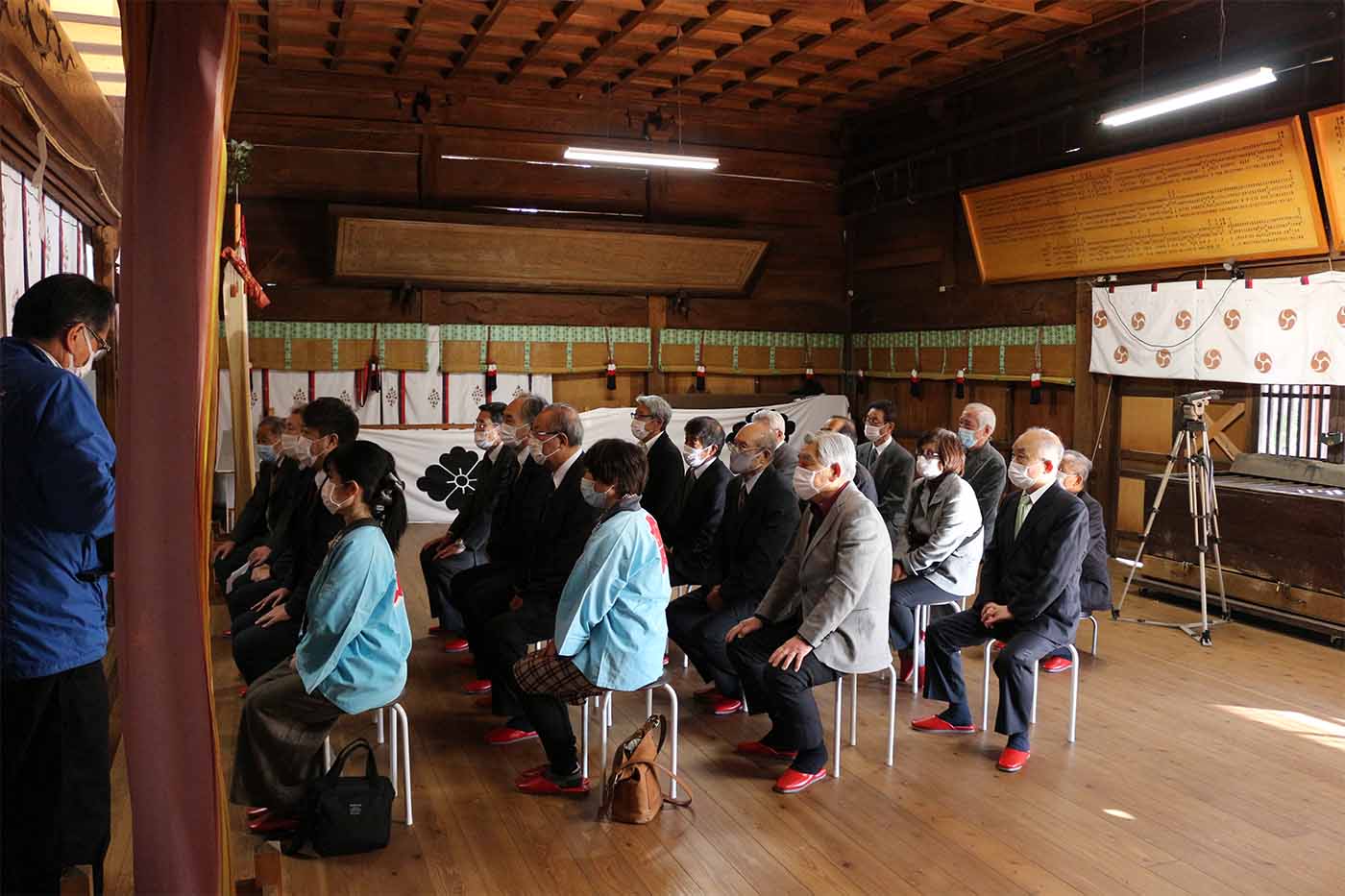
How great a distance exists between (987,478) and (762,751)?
2.87 metres

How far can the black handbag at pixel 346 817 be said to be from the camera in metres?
3.55

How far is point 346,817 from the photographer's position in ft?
11.7

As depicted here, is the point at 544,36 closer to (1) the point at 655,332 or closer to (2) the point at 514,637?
(1) the point at 655,332

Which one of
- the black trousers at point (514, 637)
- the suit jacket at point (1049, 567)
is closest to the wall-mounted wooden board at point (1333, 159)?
the suit jacket at point (1049, 567)

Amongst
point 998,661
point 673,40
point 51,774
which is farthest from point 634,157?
point 51,774

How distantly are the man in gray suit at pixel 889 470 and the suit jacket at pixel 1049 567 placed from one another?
172 cm

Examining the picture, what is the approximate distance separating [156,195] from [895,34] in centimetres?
859

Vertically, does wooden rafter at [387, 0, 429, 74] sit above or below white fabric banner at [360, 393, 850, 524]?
above

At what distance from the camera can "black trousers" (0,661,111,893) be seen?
2.60 metres

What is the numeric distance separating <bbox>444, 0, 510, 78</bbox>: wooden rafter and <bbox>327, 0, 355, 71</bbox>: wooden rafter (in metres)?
1.07

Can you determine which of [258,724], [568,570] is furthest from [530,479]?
[258,724]

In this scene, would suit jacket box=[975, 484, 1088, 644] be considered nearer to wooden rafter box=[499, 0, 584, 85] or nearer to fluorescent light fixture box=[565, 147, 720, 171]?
fluorescent light fixture box=[565, 147, 720, 171]

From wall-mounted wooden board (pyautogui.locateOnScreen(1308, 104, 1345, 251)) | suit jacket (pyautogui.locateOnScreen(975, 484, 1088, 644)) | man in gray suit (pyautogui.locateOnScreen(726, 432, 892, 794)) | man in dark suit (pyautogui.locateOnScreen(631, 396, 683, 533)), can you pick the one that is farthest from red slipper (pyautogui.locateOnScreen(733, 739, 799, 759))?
wall-mounted wooden board (pyautogui.locateOnScreen(1308, 104, 1345, 251))

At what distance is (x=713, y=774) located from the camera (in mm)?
4359
